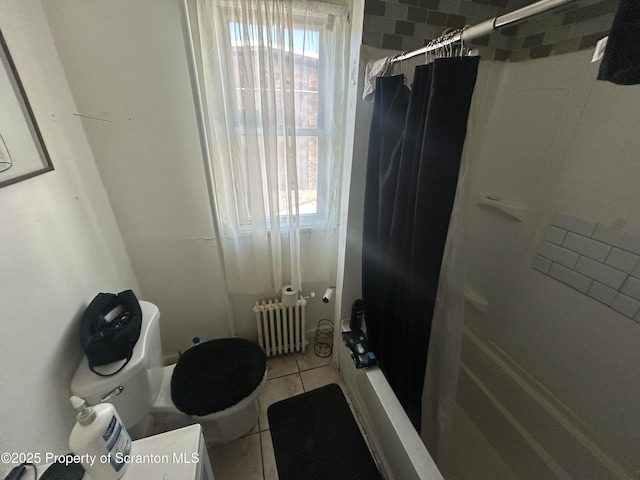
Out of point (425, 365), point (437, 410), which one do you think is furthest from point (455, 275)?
point (437, 410)

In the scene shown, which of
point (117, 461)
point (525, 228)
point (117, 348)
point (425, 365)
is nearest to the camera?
point (117, 461)

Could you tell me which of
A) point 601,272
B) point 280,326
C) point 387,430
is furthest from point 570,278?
point 280,326

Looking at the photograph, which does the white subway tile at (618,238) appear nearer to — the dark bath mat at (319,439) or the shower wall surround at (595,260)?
the shower wall surround at (595,260)

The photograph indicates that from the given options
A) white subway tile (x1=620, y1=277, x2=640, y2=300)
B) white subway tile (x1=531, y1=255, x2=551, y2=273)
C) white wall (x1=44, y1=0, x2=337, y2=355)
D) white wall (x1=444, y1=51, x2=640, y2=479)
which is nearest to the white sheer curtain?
white wall (x1=44, y1=0, x2=337, y2=355)

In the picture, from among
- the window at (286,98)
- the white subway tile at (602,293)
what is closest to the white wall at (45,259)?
the window at (286,98)

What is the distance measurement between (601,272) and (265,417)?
68.4 inches

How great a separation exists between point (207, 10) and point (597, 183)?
1.72 metres

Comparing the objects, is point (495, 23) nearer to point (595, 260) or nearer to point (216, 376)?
point (595, 260)

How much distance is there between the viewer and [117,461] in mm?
602

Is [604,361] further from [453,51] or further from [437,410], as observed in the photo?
[453,51]

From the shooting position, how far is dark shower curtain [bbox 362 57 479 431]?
699mm

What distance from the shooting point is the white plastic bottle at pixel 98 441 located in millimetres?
550

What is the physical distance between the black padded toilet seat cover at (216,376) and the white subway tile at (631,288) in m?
1.50

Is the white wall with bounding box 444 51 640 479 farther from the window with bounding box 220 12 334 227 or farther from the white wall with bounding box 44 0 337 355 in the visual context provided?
the white wall with bounding box 44 0 337 355
